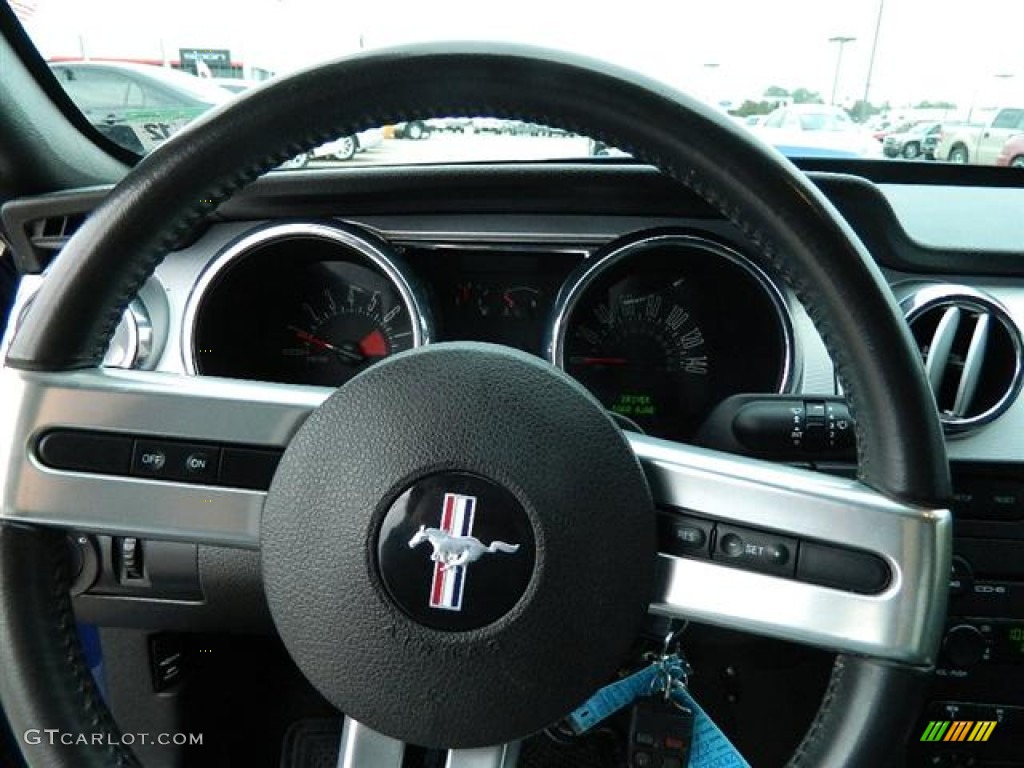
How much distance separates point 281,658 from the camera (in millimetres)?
1955

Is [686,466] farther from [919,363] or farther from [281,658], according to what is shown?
[281,658]

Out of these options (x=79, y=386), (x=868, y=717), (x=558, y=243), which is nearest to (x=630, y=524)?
(x=868, y=717)

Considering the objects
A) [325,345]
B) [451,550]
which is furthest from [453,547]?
[325,345]

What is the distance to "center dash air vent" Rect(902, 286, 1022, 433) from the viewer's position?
1645 mm

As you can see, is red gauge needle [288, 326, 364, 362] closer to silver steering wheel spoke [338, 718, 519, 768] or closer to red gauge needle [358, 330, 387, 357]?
red gauge needle [358, 330, 387, 357]

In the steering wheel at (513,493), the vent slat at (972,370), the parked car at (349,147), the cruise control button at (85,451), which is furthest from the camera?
the vent slat at (972,370)

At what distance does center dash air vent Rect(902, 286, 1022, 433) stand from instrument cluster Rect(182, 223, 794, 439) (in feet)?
0.83

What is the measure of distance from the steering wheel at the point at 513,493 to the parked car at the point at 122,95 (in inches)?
45.6

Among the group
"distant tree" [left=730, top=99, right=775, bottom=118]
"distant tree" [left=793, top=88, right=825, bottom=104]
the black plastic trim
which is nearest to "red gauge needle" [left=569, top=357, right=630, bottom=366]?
the black plastic trim

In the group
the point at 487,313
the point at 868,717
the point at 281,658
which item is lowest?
the point at 281,658

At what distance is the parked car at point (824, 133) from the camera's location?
2000mm

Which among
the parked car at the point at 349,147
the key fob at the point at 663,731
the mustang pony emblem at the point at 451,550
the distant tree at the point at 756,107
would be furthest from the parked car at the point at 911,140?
the mustang pony emblem at the point at 451,550

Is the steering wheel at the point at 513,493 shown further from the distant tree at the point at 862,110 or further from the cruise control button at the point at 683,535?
the distant tree at the point at 862,110

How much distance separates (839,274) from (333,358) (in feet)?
4.47
